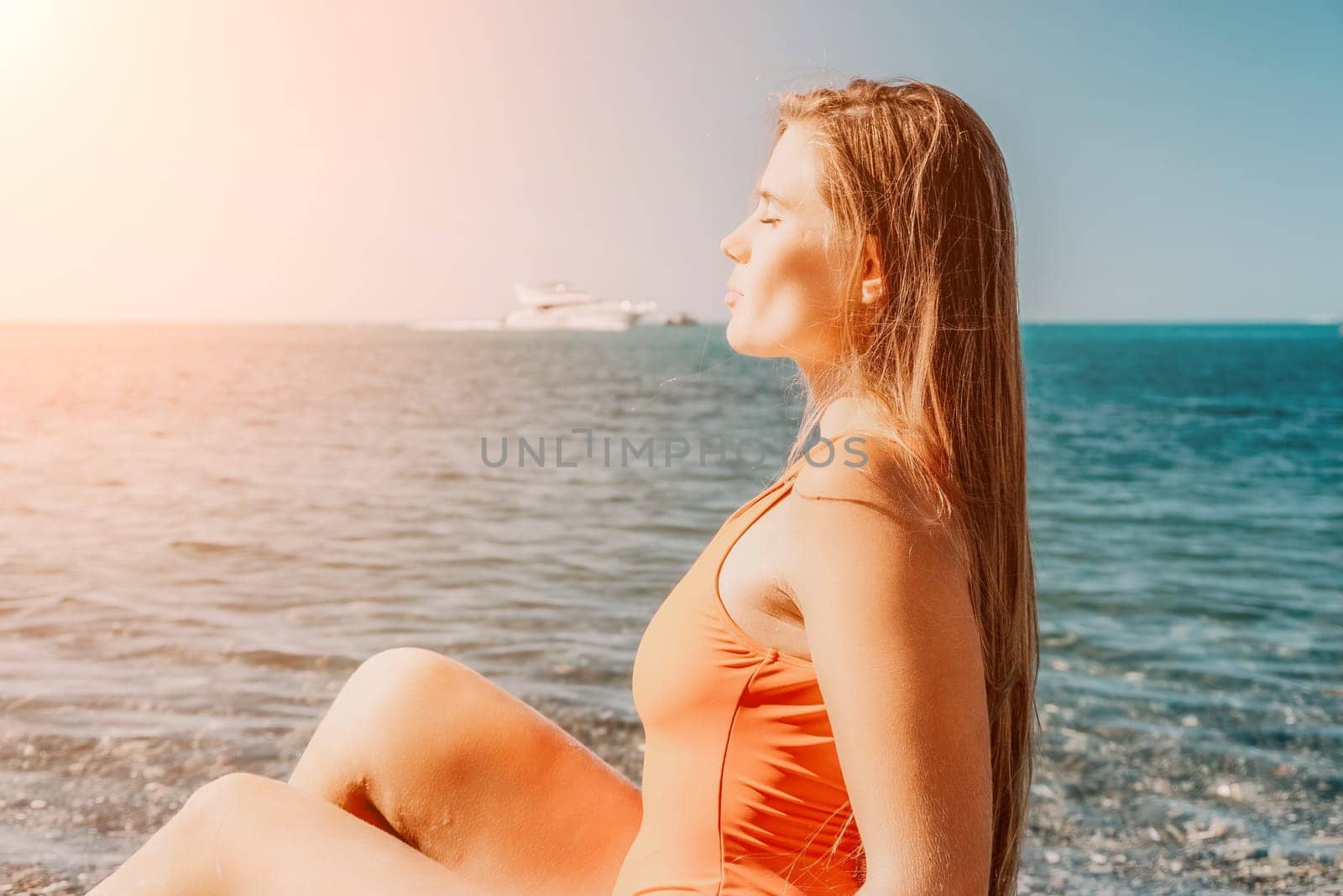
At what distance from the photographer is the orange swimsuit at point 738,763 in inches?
52.7

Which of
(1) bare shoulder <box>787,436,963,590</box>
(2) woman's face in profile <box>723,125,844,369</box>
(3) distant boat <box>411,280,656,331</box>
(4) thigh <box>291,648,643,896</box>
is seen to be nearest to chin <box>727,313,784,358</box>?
(2) woman's face in profile <box>723,125,844,369</box>

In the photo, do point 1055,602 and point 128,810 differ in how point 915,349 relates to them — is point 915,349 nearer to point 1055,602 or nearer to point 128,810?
point 128,810

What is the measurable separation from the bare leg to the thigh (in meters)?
0.27

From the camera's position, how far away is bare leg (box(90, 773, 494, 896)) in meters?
1.43

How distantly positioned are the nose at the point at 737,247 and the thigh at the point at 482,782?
841 mm

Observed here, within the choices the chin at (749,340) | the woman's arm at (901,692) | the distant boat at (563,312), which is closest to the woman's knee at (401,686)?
the chin at (749,340)

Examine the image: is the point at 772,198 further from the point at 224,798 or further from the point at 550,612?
the point at 550,612

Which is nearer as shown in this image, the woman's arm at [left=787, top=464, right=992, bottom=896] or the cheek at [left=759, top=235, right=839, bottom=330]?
the woman's arm at [left=787, top=464, right=992, bottom=896]

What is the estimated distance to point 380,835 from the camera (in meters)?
1.52

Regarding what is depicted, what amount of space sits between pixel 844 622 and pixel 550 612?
477cm

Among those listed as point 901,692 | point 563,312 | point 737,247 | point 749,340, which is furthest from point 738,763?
point 563,312

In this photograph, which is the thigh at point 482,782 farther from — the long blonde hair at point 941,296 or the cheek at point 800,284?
the cheek at point 800,284

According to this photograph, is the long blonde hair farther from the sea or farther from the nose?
the sea

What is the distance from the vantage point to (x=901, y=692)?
3.89ft
